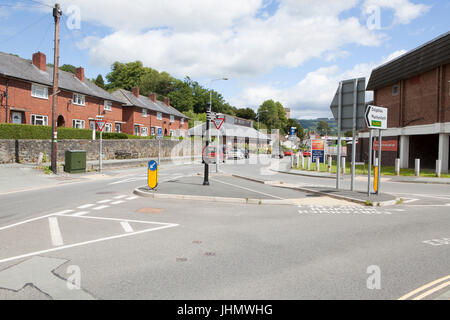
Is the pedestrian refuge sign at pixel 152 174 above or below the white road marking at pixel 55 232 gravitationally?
above

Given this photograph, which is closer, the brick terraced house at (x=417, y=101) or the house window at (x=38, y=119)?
the brick terraced house at (x=417, y=101)

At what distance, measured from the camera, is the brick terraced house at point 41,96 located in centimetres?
2884

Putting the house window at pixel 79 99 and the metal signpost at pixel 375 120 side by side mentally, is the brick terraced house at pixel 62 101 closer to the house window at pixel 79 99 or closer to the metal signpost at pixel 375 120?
the house window at pixel 79 99

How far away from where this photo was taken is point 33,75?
31.8 meters

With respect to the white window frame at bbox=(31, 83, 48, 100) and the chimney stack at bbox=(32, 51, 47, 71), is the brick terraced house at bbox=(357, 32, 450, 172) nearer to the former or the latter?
the white window frame at bbox=(31, 83, 48, 100)

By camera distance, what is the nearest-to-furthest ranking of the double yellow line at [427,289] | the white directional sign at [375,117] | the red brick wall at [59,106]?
the double yellow line at [427,289] → the white directional sign at [375,117] → the red brick wall at [59,106]

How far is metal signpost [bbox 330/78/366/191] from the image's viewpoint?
1393cm

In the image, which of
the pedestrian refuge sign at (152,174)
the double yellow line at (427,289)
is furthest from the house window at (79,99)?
the double yellow line at (427,289)

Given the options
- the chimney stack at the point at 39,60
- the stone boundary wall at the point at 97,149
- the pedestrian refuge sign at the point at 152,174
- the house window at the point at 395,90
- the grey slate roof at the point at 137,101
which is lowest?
the pedestrian refuge sign at the point at 152,174

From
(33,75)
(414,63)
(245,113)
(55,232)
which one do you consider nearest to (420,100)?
(414,63)

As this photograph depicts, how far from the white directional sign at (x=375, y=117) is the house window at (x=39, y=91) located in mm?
30802
